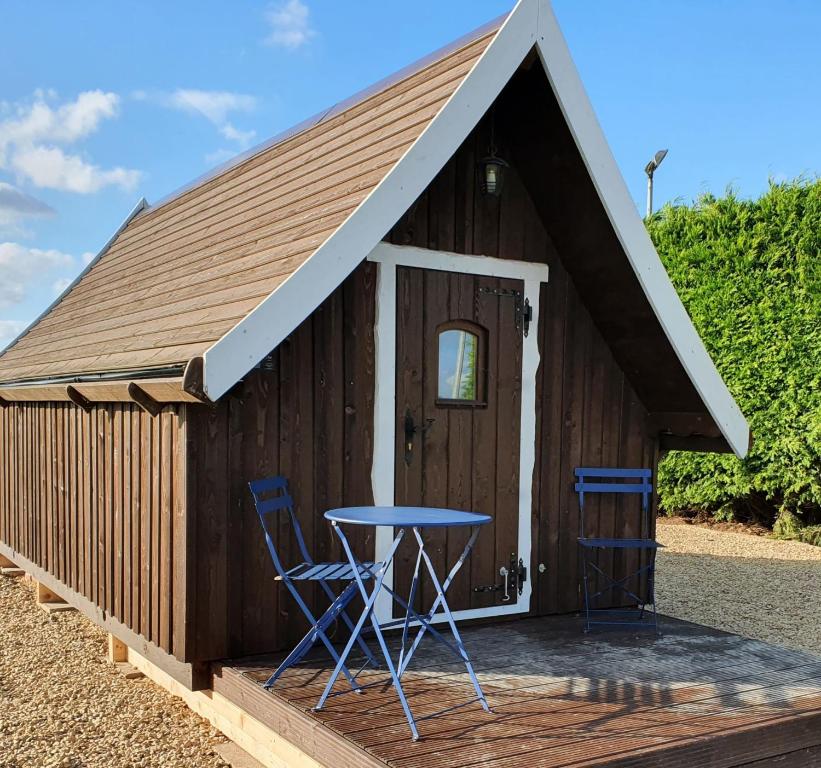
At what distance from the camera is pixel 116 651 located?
240 inches

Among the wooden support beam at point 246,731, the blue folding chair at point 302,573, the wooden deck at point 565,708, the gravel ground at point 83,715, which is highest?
the blue folding chair at point 302,573

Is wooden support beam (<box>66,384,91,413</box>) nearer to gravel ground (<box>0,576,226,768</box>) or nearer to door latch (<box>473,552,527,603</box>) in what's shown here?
gravel ground (<box>0,576,226,768</box>)

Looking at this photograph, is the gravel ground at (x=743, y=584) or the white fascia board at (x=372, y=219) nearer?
the white fascia board at (x=372, y=219)

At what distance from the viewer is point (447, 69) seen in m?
5.19

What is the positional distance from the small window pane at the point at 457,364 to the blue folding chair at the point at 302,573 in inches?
51.4

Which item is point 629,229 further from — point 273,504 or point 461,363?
point 273,504

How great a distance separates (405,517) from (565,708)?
1145mm

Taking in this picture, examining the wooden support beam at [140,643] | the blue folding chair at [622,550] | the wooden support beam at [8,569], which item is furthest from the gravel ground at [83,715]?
the blue folding chair at [622,550]

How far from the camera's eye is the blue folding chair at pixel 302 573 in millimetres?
4141

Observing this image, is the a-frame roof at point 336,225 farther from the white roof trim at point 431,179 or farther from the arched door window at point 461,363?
the arched door window at point 461,363

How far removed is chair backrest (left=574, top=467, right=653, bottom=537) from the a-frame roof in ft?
2.38

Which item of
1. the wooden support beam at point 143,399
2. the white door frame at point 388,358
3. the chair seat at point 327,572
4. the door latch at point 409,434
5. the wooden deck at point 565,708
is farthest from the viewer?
the door latch at point 409,434

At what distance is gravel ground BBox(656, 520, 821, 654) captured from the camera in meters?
7.65

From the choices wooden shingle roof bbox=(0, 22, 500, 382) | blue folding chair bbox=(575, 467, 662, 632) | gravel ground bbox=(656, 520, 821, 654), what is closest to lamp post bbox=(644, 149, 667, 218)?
gravel ground bbox=(656, 520, 821, 654)
